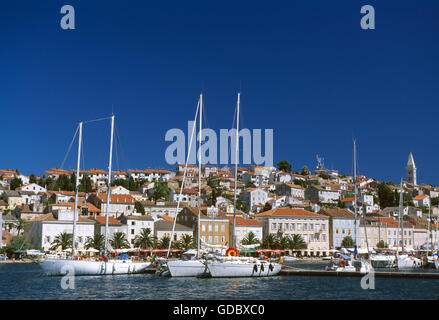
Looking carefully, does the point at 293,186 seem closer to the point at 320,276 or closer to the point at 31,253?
the point at 31,253

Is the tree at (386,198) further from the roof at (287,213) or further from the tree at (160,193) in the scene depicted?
the tree at (160,193)

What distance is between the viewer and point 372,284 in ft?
143

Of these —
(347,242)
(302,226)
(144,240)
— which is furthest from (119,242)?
(347,242)

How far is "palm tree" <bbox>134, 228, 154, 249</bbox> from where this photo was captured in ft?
294

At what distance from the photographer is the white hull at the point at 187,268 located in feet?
156

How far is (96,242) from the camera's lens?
87.0m

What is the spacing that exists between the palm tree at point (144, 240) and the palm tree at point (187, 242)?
5.21m

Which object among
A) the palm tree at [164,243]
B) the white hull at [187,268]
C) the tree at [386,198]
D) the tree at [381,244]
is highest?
the tree at [386,198]

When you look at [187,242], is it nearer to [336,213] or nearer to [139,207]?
[139,207]

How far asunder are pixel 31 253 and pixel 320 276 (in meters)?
48.6

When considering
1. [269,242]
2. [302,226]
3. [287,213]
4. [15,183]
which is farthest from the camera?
[15,183]

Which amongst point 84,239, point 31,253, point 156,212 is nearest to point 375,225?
point 156,212

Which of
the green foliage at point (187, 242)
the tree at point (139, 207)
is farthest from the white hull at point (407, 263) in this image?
the tree at point (139, 207)

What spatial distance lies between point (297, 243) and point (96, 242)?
3877cm
